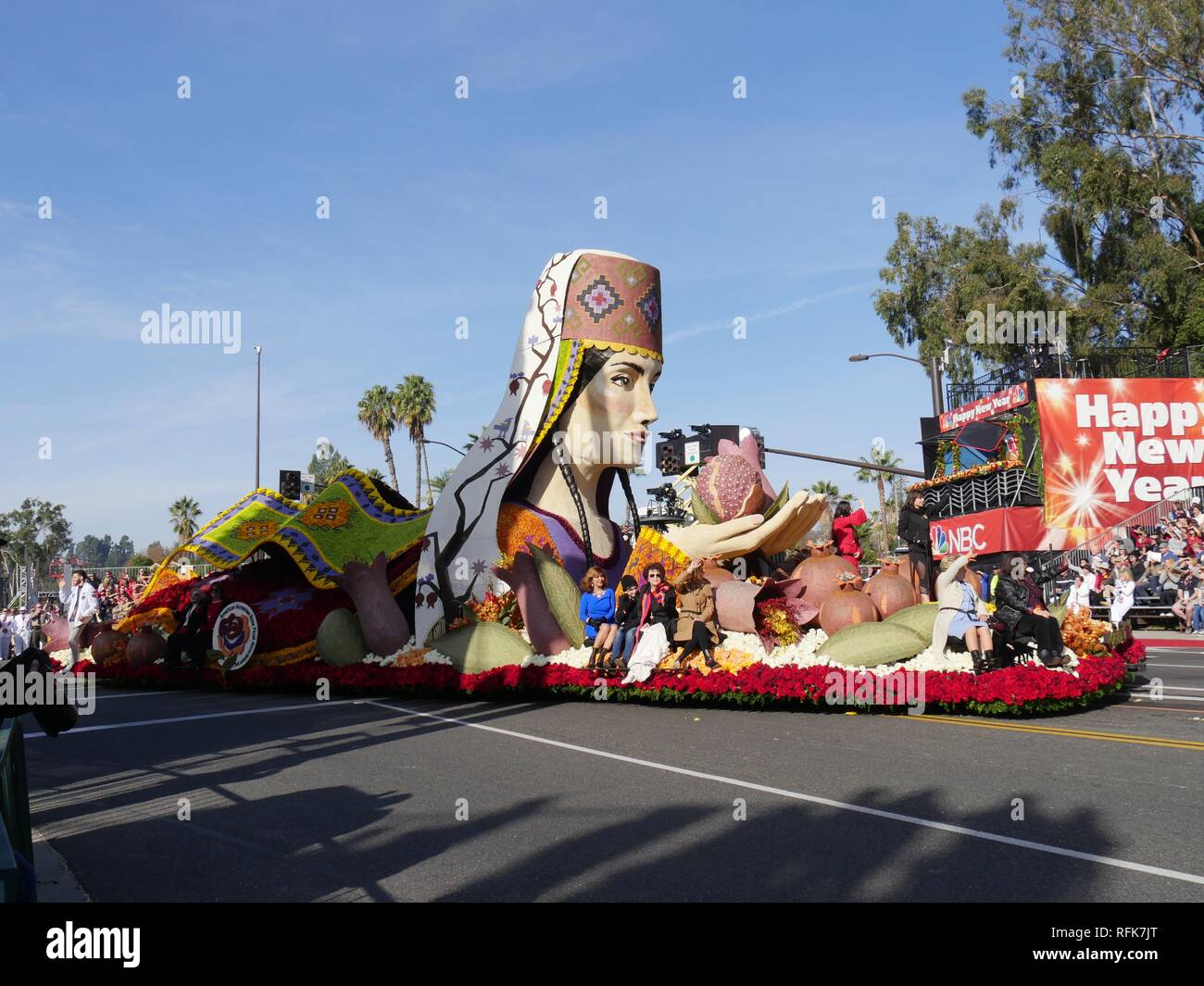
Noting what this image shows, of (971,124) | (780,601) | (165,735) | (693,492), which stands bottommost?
(165,735)

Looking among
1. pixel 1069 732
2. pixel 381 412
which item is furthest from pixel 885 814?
pixel 381 412

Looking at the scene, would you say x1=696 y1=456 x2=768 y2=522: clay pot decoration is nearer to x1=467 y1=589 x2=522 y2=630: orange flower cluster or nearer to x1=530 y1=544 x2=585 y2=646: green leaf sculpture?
x1=530 y1=544 x2=585 y2=646: green leaf sculpture

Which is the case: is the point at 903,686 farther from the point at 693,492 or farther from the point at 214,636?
the point at 214,636

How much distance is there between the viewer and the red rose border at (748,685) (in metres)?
10.9

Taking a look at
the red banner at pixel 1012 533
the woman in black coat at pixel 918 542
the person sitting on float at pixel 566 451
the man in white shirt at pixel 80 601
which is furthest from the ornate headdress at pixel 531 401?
the red banner at pixel 1012 533

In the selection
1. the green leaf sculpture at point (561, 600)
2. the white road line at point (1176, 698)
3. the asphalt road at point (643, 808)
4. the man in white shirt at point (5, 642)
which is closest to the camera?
the asphalt road at point (643, 808)

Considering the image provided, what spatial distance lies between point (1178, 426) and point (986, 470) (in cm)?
596

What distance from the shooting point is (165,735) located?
11430 mm

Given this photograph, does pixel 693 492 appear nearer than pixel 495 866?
No

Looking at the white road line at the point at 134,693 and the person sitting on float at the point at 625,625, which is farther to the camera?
the white road line at the point at 134,693

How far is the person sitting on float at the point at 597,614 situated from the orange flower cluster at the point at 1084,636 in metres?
5.80

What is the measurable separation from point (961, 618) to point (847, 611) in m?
1.67

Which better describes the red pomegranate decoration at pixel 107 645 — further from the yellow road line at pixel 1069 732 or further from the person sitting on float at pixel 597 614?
the yellow road line at pixel 1069 732
